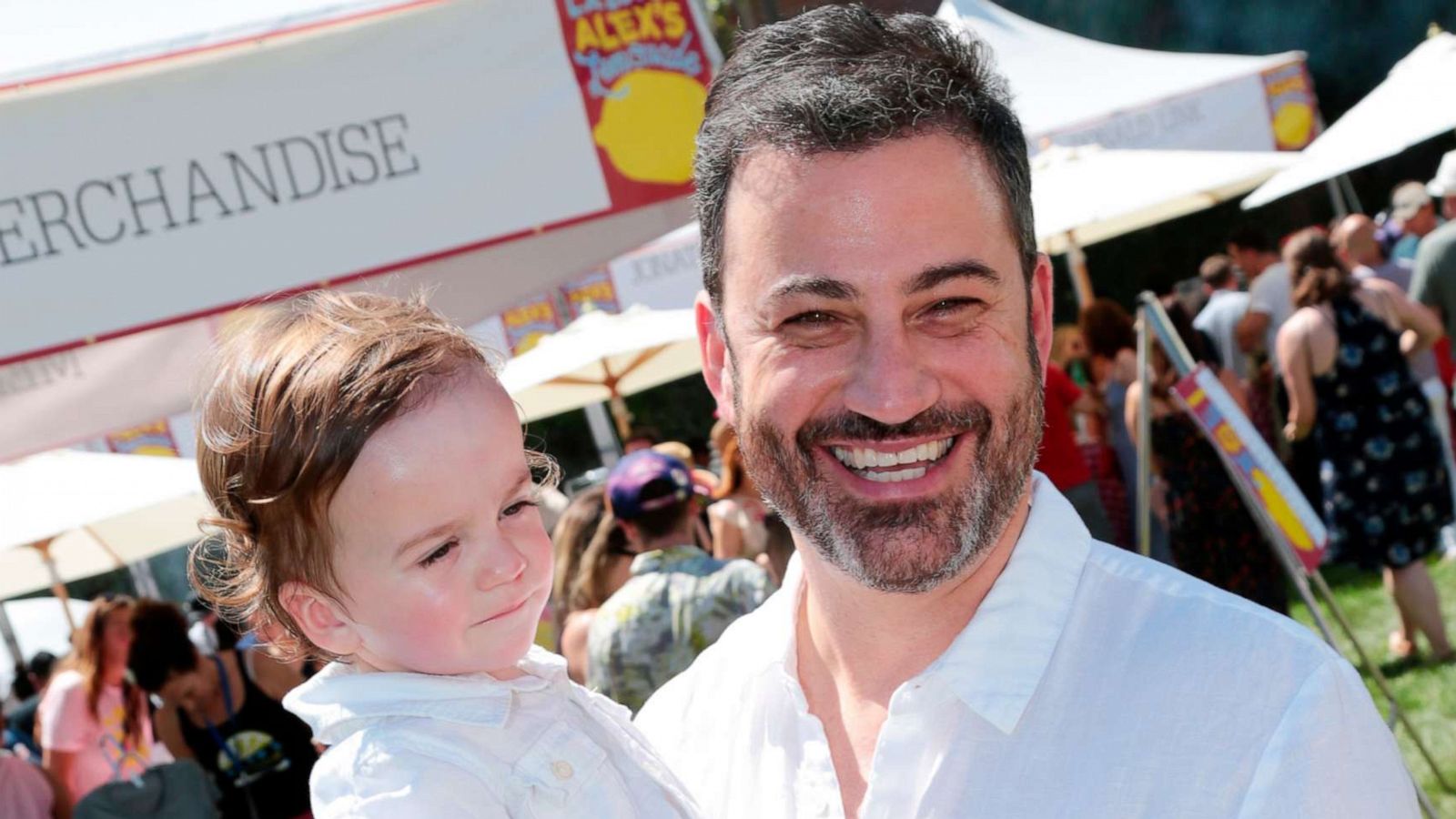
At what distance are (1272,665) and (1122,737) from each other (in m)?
0.17

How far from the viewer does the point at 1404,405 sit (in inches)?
253

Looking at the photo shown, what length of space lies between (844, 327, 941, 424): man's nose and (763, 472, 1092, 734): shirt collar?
227 mm

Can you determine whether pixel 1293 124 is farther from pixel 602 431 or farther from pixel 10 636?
pixel 10 636

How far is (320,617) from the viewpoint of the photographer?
182 centimetres

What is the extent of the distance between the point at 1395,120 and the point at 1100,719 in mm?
7638

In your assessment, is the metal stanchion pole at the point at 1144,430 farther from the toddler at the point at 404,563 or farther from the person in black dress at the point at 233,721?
the toddler at the point at 404,563


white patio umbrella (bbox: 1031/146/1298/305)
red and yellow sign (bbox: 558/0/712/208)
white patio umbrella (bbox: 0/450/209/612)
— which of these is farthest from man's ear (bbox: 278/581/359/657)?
white patio umbrella (bbox: 1031/146/1298/305)

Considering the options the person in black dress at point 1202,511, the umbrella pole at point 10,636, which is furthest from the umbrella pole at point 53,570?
the person in black dress at point 1202,511

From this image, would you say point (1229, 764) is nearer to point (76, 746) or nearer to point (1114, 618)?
point (1114, 618)

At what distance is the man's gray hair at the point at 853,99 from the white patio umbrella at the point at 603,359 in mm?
5357

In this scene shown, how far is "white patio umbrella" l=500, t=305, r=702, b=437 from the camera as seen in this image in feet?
25.7

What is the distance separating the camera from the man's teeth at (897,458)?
5.19 ft

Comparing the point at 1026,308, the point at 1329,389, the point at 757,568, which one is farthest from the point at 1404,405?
the point at 1026,308

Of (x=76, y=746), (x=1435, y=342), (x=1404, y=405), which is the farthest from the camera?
(x=1435, y=342)
